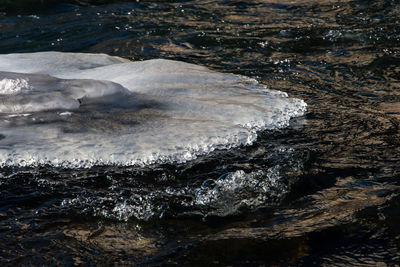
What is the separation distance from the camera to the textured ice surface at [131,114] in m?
2.72

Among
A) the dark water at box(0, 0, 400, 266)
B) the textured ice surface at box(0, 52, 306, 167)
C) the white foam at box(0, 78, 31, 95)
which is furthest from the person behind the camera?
the white foam at box(0, 78, 31, 95)

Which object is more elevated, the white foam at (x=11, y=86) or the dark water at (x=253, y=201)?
the white foam at (x=11, y=86)

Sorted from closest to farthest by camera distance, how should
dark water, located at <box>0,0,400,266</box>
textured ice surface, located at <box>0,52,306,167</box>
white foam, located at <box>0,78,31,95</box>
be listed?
dark water, located at <box>0,0,400,266</box>, textured ice surface, located at <box>0,52,306,167</box>, white foam, located at <box>0,78,31,95</box>

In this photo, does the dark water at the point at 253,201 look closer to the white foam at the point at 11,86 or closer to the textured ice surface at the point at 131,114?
the textured ice surface at the point at 131,114

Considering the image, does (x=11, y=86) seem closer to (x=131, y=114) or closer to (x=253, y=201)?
(x=131, y=114)

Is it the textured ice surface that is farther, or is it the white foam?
the white foam

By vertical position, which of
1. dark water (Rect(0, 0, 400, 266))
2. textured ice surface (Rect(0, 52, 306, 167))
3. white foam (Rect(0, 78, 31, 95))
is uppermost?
white foam (Rect(0, 78, 31, 95))

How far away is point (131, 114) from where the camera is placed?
10.4 ft

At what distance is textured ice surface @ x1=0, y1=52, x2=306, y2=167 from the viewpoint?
2721 mm

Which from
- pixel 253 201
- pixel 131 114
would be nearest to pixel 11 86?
pixel 131 114

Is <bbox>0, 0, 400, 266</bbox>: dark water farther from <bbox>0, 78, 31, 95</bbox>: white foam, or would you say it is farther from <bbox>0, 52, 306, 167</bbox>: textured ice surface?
<bbox>0, 78, 31, 95</bbox>: white foam

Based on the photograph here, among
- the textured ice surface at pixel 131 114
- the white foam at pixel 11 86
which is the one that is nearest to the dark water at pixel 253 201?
the textured ice surface at pixel 131 114

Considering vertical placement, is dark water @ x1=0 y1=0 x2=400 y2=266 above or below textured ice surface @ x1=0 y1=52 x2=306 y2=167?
below

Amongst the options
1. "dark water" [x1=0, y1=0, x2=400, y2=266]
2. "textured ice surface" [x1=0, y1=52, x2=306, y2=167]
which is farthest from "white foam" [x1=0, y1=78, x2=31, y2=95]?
"dark water" [x1=0, y1=0, x2=400, y2=266]
